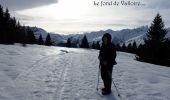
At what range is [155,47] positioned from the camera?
33281 millimetres

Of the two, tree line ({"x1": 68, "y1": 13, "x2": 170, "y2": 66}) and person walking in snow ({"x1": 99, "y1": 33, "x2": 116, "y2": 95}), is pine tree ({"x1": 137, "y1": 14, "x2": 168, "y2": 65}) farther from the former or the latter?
person walking in snow ({"x1": 99, "y1": 33, "x2": 116, "y2": 95})

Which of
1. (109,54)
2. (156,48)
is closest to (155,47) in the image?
(156,48)

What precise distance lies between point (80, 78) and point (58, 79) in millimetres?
1206

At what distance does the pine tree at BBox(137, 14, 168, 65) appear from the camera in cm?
3116

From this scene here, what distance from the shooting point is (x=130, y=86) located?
1078cm

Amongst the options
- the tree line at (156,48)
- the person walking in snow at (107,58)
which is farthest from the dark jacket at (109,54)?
the tree line at (156,48)

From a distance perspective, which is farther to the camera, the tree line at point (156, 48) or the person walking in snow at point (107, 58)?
the tree line at point (156, 48)

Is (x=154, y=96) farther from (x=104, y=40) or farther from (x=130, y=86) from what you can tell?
(x=104, y=40)

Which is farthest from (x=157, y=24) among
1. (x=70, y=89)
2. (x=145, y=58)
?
(x=70, y=89)

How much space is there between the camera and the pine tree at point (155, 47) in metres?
31.2

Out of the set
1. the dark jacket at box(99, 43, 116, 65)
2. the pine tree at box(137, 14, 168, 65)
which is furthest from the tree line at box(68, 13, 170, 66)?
the dark jacket at box(99, 43, 116, 65)

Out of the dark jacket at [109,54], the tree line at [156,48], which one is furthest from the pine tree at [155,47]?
the dark jacket at [109,54]

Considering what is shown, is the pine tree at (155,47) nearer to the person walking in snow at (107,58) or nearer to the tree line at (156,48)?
the tree line at (156,48)

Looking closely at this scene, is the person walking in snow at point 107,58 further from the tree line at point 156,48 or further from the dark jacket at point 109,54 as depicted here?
the tree line at point 156,48
